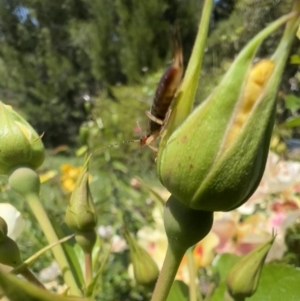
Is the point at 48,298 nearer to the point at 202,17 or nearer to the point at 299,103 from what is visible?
the point at 202,17

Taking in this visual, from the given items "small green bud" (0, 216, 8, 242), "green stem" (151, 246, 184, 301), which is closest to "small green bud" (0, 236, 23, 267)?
"small green bud" (0, 216, 8, 242)

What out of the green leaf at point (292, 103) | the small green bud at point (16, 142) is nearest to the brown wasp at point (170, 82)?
the small green bud at point (16, 142)

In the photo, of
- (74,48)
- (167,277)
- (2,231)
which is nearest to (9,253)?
(2,231)

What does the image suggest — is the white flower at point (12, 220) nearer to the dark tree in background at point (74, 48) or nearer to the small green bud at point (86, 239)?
the small green bud at point (86, 239)

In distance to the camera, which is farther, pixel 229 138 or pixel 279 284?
pixel 279 284

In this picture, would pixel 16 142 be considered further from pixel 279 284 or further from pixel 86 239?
pixel 279 284

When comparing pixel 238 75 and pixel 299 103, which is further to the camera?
pixel 299 103

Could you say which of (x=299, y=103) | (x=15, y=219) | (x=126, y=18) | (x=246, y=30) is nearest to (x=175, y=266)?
(x=15, y=219)

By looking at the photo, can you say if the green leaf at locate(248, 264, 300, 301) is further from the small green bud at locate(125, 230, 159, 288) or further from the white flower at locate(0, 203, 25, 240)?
the white flower at locate(0, 203, 25, 240)
